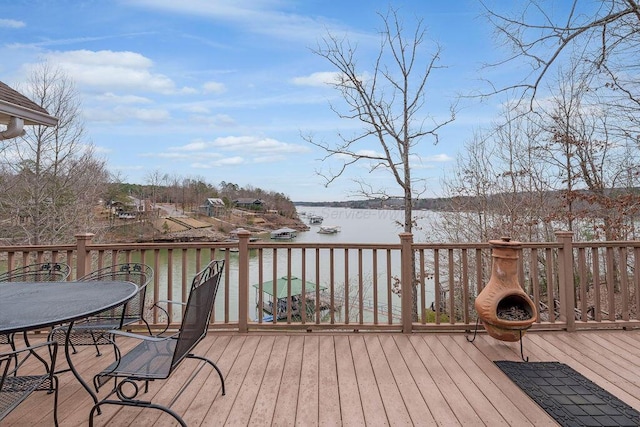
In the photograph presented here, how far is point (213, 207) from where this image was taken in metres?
7.18

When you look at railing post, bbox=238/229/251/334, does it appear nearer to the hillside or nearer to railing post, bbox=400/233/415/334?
the hillside

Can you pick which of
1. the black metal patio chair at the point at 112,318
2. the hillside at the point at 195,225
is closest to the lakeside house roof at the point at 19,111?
the black metal patio chair at the point at 112,318

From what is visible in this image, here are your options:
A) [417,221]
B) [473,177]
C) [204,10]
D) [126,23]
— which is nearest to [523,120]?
[473,177]

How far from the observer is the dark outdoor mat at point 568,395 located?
6.48ft

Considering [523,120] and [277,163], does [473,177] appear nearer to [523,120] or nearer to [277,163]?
[523,120]

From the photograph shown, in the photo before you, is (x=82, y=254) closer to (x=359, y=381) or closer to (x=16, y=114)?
(x=16, y=114)

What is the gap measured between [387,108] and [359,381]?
20.7 ft

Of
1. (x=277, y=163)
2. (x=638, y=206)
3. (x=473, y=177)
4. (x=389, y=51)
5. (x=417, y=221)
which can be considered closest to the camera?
(x=638, y=206)

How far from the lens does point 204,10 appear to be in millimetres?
5992

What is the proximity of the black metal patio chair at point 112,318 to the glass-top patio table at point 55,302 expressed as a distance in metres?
0.19

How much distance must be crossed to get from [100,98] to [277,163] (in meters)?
5.29

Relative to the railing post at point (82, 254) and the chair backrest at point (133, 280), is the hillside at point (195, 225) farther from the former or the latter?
the chair backrest at point (133, 280)

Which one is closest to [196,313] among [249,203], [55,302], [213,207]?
[55,302]

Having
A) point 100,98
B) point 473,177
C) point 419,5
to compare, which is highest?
point 419,5
